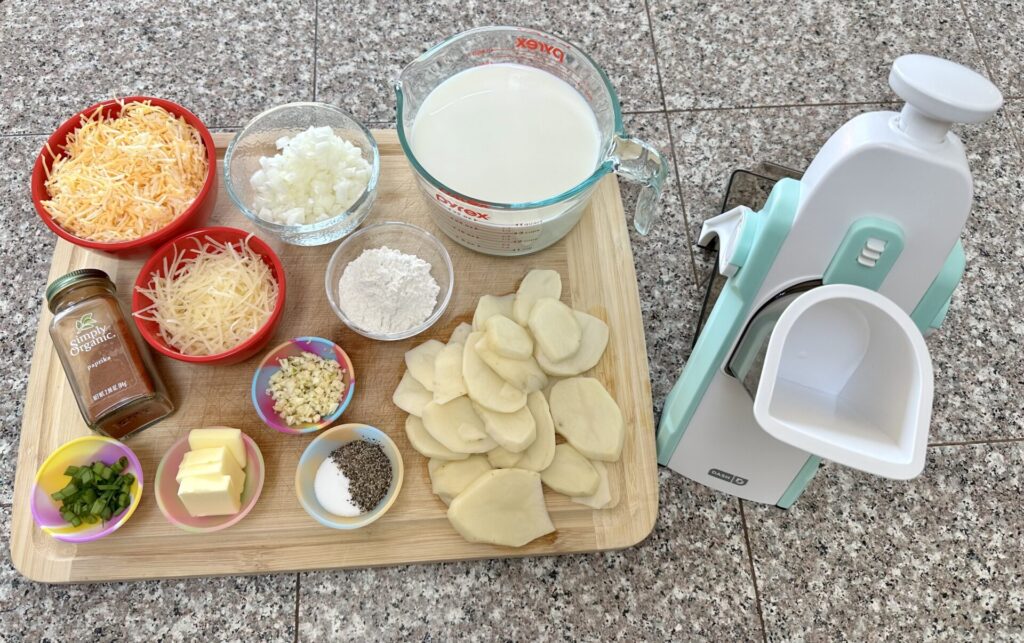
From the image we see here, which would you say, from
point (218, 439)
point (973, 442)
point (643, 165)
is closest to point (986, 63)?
point (973, 442)

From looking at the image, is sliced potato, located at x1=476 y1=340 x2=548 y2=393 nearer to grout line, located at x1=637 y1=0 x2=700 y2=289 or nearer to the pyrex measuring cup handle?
the pyrex measuring cup handle

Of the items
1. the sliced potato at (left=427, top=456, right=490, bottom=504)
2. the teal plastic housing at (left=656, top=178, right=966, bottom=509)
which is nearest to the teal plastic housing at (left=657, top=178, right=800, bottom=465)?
the teal plastic housing at (left=656, top=178, right=966, bottom=509)

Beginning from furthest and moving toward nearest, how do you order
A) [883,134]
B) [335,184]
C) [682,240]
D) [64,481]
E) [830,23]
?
[830,23] → [682,240] → [335,184] → [64,481] → [883,134]

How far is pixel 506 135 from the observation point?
42.3 inches

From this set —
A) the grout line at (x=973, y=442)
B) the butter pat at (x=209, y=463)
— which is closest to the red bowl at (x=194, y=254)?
the butter pat at (x=209, y=463)

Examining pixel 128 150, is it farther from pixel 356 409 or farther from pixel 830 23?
pixel 830 23

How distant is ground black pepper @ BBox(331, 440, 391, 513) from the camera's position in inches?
41.4

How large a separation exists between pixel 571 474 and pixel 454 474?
0.57 ft

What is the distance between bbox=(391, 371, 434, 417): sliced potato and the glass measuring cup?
0.25 meters

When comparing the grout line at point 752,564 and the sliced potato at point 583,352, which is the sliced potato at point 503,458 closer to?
the sliced potato at point 583,352

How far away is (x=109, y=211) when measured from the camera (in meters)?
1.10

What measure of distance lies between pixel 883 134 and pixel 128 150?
1067 mm

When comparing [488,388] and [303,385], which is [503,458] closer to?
[488,388]

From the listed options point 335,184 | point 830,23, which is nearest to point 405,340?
point 335,184
